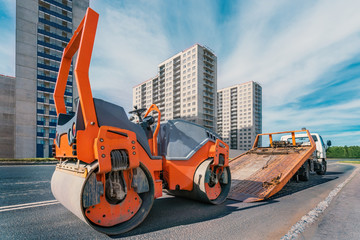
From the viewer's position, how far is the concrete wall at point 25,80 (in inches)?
1515

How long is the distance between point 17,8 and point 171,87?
42.3 m

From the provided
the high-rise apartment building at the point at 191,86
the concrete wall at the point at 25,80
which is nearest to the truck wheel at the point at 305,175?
the concrete wall at the point at 25,80

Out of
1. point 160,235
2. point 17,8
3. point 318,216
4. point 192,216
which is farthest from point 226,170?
point 17,8

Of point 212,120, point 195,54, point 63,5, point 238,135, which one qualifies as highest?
point 63,5

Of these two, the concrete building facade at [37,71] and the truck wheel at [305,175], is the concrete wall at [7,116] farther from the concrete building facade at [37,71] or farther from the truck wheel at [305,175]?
the truck wheel at [305,175]

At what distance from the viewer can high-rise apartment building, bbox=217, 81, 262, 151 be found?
84688mm

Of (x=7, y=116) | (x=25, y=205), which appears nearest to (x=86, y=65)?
(x=25, y=205)

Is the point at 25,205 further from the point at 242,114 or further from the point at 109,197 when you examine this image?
the point at 242,114

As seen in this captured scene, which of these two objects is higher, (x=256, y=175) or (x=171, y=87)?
(x=171, y=87)

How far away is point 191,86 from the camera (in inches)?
2403

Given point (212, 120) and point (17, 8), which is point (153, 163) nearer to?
point (17, 8)

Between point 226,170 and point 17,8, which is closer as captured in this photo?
point 226,170

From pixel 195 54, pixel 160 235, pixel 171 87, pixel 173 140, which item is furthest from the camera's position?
pixel 171 87

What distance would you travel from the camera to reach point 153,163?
3.40 m
